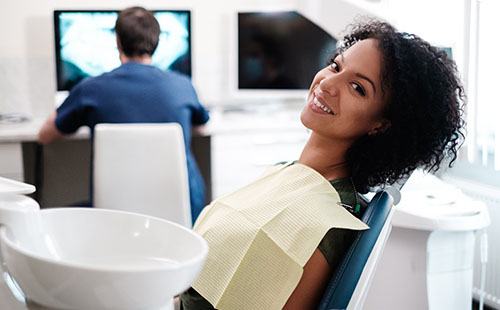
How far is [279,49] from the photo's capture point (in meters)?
3.56

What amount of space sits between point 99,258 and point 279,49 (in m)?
2.84

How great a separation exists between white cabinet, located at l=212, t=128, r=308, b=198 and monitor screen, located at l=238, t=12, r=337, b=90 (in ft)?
Result: 1.26

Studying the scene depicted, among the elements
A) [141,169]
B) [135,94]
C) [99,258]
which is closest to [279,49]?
[135,94]

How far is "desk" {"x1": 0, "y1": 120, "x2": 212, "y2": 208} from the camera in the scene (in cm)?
347

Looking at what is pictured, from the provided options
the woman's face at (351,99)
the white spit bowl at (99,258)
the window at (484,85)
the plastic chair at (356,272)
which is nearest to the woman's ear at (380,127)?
the woman's face at (351,99)

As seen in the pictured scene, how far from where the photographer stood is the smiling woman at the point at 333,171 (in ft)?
3.88

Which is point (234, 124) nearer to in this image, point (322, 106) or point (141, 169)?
point (141, 169)

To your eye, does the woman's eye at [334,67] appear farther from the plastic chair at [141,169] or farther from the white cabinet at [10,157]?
the white cabinet at [10,157]

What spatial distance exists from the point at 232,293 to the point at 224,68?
2.73 meters

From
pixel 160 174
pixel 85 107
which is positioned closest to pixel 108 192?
pixel 160 174

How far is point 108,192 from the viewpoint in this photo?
→ 7.85ft

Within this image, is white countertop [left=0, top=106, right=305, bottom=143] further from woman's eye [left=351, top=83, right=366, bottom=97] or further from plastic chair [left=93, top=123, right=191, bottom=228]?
woman's eye [left=351, top=83, right=366, bottom=97]

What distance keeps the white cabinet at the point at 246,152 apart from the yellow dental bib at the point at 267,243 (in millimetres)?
1942

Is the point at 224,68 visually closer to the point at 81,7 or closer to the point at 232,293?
the point at 81,7
